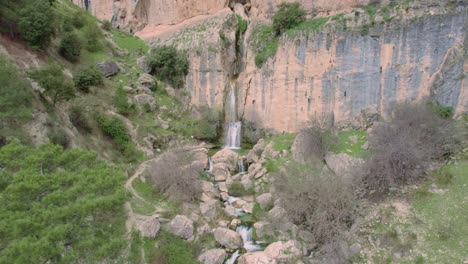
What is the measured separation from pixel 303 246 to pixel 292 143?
807 cm

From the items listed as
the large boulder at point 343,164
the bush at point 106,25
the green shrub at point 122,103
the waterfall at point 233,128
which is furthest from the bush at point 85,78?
the large boulder at point 343,164

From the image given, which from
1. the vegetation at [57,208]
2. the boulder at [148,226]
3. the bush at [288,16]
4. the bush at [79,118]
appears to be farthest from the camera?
the bush at [288,16]

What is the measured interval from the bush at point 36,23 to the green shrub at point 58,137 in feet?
22.2

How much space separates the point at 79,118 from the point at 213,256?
1157cm

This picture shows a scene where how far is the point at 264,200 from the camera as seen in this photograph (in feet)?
59.8

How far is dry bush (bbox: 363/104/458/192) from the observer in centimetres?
1652

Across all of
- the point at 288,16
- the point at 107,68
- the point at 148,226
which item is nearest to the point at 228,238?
the point at 148,226

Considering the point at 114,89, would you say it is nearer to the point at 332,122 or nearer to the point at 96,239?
the point at 332,122

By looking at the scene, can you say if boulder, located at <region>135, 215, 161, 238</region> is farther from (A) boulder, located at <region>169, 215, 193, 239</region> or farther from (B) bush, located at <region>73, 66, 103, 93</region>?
(B) bush, located at <region>73, 66, 103, 93</region>

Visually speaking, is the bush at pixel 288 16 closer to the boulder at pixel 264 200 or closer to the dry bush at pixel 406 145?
the dry bush at pixel 406 145

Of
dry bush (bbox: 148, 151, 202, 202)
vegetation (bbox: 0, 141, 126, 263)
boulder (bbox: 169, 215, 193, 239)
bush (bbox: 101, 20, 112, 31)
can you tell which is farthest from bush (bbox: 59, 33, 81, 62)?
vegetation (bbox: 0, 141, 126, 263)

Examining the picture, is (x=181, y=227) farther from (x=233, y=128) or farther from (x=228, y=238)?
(x=233, y=128)

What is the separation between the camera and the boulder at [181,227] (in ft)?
52.1

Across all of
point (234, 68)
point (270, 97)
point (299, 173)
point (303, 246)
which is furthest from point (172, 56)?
point (303, 246)
